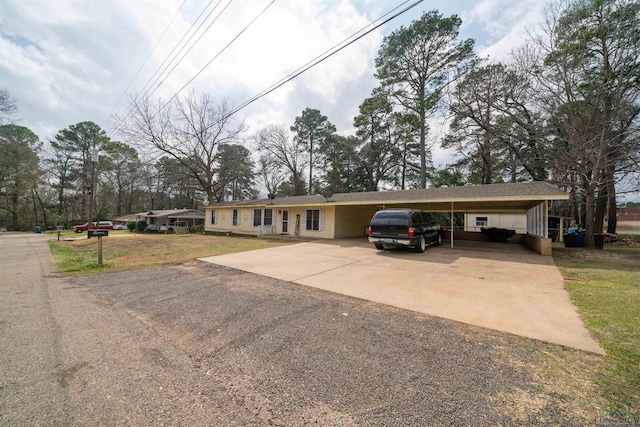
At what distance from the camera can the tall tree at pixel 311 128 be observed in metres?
32.1

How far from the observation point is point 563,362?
8.31ft

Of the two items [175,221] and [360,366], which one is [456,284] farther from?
[175,221]

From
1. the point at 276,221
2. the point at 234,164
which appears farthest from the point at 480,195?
the point at 234,164

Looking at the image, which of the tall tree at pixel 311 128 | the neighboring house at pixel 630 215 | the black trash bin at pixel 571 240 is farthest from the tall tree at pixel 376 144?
the neighboring house at pixel 630 215

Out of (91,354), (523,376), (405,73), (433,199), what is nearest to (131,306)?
(91,354)

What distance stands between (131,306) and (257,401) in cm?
359

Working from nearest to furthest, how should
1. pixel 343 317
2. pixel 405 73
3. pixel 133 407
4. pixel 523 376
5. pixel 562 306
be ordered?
pixel 133 407, pixel 523 376, pixel 343 317, pixel 562 306, pixel 405 73

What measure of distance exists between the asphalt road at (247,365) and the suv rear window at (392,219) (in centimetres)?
569

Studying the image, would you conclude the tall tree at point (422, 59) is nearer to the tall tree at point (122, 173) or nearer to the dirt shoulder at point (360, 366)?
the dirt shoulder at point (360, 366)

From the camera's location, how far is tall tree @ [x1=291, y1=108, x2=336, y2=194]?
1262 inches

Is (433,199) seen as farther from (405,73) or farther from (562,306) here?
(405,73)

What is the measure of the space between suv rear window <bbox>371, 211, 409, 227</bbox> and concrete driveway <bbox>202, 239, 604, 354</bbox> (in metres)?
1.18

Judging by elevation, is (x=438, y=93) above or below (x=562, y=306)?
above

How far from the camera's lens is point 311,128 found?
32.3 meters
